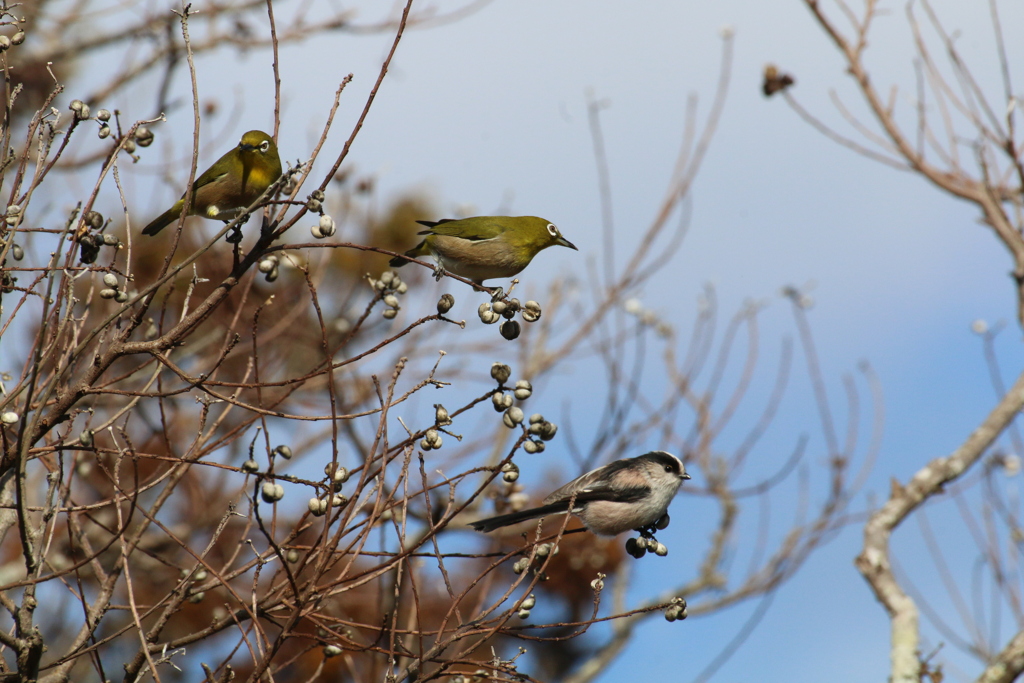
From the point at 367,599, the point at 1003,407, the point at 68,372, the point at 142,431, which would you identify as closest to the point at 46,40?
the point at 142,431

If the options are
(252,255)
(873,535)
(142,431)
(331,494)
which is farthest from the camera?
(142,431)

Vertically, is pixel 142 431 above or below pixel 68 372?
above

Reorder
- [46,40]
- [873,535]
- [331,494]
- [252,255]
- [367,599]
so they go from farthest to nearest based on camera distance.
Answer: [367,599] < [46,40] < [873,535] < [252,255] < [331,494]

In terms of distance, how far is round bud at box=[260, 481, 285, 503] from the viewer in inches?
108

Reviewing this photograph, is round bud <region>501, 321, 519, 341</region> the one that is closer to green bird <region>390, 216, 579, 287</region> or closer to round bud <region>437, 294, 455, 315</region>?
round bud <region>437, 294, 455, 315</region>

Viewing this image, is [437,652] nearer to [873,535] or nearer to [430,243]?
[430,243]

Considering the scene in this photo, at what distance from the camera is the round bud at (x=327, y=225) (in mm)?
3111

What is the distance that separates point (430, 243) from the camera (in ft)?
14.8

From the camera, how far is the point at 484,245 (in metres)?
4.38

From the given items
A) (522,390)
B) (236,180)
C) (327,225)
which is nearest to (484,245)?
(236,180)

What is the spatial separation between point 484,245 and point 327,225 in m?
1.36

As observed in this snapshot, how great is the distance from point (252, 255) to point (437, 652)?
1.50 metres

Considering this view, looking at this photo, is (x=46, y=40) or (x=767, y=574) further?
(x=46, y=40)

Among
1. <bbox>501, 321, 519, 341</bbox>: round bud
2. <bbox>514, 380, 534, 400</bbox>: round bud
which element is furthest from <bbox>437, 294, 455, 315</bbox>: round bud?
<bbox>514, 380, 534, 400</bbox>: round bud
